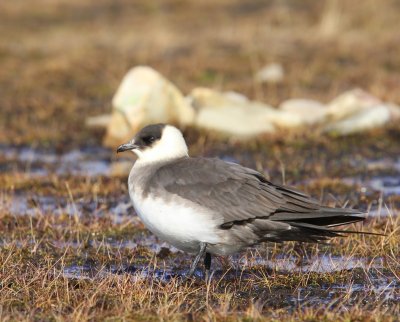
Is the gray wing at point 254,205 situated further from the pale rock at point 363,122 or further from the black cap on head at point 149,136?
the pale rock at point 363,122

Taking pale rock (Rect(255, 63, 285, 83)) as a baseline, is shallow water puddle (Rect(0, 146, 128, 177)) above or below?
above

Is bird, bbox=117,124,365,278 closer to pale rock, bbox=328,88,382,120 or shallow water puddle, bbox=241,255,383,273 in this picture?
shallow water puddle, bbox=241,255,383,273

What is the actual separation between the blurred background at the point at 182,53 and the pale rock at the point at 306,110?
941mm

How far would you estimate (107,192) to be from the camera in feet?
27.4

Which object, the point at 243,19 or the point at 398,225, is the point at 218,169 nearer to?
the point at 398,225

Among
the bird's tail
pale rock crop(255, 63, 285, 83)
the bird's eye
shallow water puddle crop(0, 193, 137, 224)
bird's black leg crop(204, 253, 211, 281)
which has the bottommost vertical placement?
pale rock crop(255, 63, 285, 83)

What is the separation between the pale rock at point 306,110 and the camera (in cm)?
1121

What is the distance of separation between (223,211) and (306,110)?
21.2 feet

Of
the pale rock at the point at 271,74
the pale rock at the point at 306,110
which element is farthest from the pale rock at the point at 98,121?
the pale rock at the point at 271,74

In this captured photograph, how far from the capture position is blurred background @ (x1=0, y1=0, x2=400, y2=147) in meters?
13.0

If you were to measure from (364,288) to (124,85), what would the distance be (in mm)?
6152

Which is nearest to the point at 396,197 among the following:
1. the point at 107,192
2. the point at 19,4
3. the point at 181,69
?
the point at 107,192

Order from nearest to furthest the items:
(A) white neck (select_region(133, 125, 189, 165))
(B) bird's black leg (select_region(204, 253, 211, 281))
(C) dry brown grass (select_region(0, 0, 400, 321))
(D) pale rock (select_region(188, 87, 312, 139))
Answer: (C) dry brown grass (select_region(0, 0, 400, 321)) < (B) bird's black leg (select_region(204, 253, 211, 281)) < (A) white neck (select_region(133, 125, 189, 165)) < (D) pale rock (select_region(188, 87, 312, 139))

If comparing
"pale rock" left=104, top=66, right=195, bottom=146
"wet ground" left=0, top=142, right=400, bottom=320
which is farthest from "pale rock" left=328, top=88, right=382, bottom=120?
"pale rock" left=104, top=66, right=195, bottom=146
